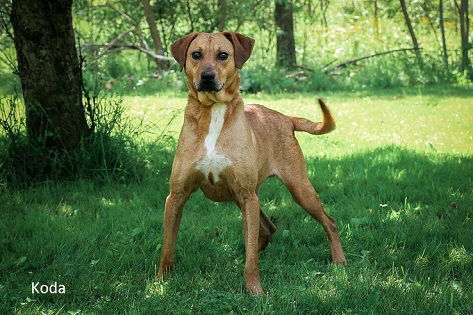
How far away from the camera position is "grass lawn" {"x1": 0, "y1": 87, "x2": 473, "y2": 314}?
12.2 ft

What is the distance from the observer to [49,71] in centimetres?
612

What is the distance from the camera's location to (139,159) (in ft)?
22.1

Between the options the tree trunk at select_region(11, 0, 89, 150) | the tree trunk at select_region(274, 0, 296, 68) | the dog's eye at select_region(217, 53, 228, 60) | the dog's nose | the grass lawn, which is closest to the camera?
the grass lawn

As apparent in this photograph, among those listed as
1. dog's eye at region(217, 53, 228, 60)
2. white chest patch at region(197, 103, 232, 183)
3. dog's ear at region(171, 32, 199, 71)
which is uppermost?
dog's ear at region(171, 32, 199, 71)

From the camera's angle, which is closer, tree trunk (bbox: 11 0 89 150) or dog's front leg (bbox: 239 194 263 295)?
dog's front leg (bbox: 239 194 263 295)

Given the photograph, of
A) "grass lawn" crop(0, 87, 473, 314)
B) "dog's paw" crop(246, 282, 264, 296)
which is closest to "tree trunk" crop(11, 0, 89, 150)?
"grass lawn" crop(0, 87, 473, 314)

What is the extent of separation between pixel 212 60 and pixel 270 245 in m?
1.72

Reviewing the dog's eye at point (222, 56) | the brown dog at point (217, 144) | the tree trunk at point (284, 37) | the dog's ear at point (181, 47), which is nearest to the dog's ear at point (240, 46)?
the brown dog at point (217, 144)

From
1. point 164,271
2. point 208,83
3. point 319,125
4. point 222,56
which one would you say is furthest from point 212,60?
point 164,271

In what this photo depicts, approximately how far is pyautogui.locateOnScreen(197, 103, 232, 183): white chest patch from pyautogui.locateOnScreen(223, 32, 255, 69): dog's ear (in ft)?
1.15

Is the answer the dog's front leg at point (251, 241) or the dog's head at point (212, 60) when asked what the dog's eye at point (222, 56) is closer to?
the dog's head at point (212, 60)

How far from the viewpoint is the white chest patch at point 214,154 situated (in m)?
3.95

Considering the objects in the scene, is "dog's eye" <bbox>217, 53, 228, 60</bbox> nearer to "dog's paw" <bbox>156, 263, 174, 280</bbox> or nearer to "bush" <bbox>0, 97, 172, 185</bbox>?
"dog's paw" <bbox>156, 263, 174, 280</bbox>

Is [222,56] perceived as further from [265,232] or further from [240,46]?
[265,232]
